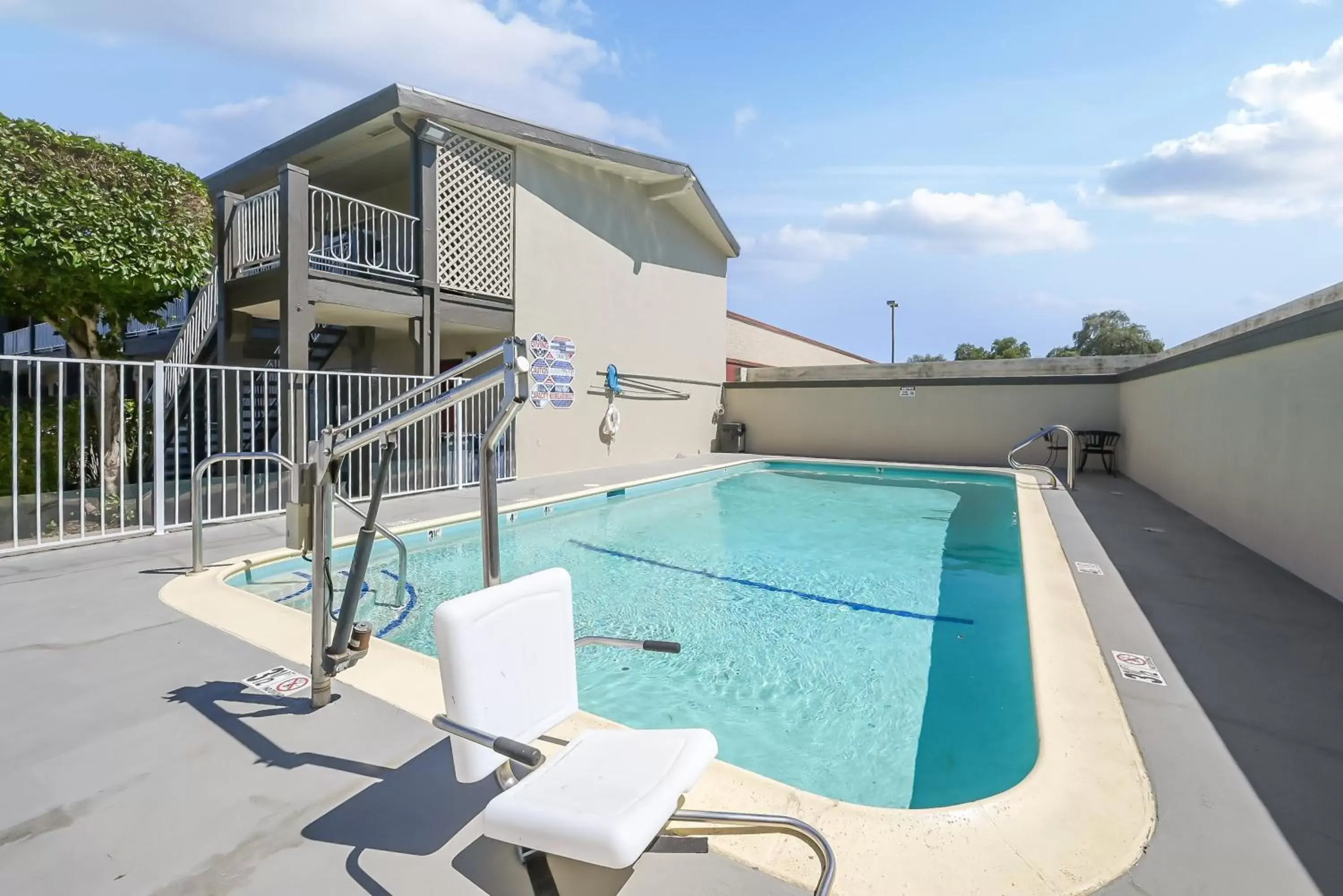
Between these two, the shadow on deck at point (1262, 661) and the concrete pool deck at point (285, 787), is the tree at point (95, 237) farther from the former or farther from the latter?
the shadow on deck at point (1262, 661)

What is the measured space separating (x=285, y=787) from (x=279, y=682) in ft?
3.05

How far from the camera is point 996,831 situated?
184 cm

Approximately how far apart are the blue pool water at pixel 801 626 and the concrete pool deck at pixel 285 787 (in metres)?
0.75

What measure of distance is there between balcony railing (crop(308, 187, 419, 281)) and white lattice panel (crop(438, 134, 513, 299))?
466 mm

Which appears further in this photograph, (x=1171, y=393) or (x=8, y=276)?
(x=1171, y=393)

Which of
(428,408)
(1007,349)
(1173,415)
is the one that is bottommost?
(428,408)

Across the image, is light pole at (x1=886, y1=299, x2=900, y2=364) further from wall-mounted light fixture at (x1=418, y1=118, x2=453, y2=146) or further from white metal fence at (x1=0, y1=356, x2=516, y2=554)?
white metal fence at (x1=0, y1=356, x2=516, y2=554)

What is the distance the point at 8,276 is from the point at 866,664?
763 centimetres

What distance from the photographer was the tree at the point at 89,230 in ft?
17.5

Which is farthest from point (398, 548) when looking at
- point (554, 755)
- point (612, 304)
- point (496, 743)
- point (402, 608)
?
point (612, 304)

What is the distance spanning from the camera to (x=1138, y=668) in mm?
3092

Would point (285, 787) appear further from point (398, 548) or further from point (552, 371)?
point (552, 371)

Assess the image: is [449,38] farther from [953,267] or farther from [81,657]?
[953,267]

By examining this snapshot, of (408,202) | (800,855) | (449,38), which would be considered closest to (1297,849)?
(800,855)
